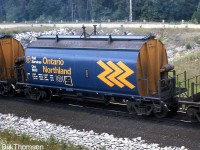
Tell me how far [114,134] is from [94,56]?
13.9 ft

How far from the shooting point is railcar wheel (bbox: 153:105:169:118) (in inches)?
620

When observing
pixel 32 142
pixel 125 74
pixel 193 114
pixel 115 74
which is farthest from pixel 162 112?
pixel 32 142

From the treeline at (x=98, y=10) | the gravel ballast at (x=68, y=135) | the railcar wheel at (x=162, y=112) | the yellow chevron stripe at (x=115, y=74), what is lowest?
the gravel ballast at (x=68, y=135)

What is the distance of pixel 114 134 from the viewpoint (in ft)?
47.1

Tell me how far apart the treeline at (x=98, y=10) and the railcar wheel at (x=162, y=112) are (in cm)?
3863

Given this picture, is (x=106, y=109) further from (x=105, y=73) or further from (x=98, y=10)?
(x=98, y=10)

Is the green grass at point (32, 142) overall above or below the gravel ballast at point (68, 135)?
below

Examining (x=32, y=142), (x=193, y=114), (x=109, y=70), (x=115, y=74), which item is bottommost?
(x=32, y=142)

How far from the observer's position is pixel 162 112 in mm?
16031

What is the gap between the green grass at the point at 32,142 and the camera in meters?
13.1

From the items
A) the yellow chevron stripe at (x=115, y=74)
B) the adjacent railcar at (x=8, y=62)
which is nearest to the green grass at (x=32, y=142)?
the yellow chevron stripe at (x=115, y=74)

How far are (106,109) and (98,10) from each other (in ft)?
212

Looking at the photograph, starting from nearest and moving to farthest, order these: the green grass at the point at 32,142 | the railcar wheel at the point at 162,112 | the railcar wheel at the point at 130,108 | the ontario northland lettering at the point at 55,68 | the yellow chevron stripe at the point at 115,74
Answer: the green grass at the point at 32,142 → the railcar wheel at the point at 162,112 → the yellow chevron stripe at the point at 115,74 → the railcar wheel at the point at 130,108 → the ontario northland lettering at the point at 55,68

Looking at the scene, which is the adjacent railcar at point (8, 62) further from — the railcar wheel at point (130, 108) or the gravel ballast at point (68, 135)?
the railcar wheel at point (130, 108)
